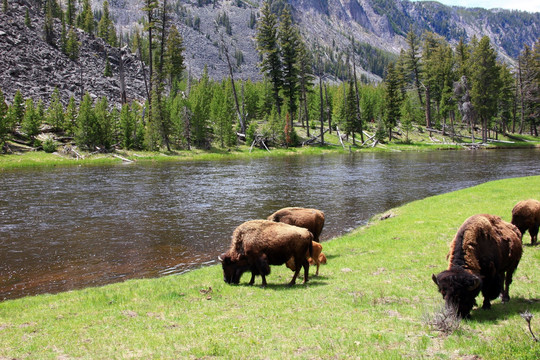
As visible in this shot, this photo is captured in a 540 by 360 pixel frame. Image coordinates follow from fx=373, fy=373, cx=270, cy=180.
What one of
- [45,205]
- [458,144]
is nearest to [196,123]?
[45,205]

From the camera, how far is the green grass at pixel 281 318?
6418mm

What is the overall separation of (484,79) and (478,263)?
8732 centimetres

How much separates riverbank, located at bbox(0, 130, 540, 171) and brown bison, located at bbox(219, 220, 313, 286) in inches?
2065

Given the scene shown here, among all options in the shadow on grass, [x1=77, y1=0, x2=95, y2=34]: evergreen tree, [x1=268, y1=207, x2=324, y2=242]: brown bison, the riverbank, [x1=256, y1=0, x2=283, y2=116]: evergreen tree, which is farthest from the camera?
[x1=77, y1=0, x2=95, y2=34]: evergreen tree

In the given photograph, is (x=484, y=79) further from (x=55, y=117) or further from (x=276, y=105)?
(x=55, y=117)

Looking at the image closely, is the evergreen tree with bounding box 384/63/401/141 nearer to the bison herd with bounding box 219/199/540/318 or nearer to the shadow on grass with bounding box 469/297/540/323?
the bison herd with bounding box 219/199/540/318

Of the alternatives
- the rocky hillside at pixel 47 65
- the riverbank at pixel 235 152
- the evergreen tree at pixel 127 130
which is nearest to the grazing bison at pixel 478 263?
the riverbank at pixel 235 152

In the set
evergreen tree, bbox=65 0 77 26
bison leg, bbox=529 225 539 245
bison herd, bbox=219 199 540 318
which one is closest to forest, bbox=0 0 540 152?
evergreen tree, bbox=65 0 77 26

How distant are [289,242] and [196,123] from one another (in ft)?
217

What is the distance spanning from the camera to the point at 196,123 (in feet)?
243

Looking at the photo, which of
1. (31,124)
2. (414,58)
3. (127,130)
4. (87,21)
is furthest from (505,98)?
(87,21)

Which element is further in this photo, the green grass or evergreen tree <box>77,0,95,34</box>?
evergreen tree <box>77,0,95,34</box>

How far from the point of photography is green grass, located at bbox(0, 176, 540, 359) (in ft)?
21.1

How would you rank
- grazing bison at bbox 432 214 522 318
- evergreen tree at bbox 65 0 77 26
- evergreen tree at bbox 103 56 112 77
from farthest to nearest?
evergreen tree at bbox 65 0 77 26 < evergreen tree at bbox 103 56 112 77 < grazing bison at bbox 432 214 522 318
